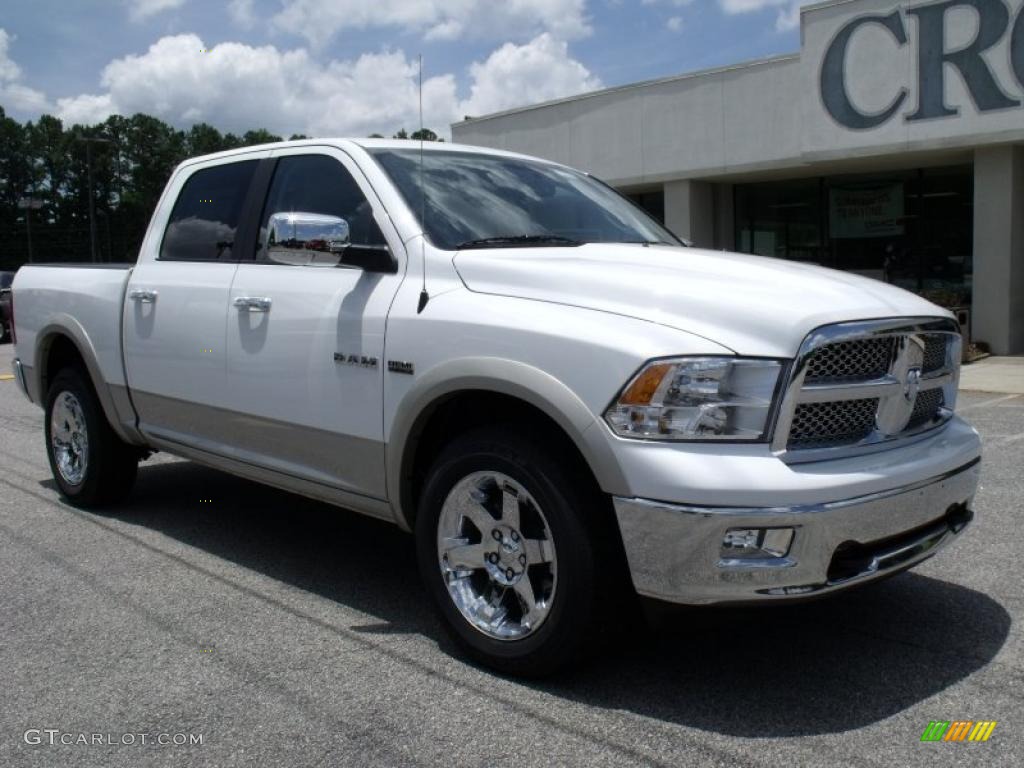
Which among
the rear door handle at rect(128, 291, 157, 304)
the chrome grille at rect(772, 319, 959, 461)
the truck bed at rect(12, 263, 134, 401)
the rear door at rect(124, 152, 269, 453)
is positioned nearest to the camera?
the chrome grille at rect(772, 319, 959, 461)

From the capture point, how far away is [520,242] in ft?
13.3

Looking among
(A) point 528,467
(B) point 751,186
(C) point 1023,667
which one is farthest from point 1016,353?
(A) point 528,467

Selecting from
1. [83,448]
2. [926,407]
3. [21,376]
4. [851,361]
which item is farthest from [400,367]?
[21,376]

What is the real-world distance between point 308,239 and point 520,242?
84cm

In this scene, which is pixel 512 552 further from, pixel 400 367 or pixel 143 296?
pixel 143 296

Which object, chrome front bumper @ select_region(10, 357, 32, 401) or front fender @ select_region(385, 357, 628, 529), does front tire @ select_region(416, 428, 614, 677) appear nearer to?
front fender @ select_region(385, 357, 628, 529)

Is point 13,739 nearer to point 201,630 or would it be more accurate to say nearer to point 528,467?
point 201,630

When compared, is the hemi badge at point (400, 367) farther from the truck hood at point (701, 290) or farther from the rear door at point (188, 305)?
the rear door at point (188, 305)

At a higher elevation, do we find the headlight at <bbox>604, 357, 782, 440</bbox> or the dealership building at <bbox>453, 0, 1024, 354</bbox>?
the dealership building at <bbox>453, 0, 1024, 354</bbox>

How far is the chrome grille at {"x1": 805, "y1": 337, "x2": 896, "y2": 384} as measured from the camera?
10.5 ft

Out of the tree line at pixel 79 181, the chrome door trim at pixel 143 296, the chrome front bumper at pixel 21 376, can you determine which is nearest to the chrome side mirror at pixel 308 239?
the chrome door trim at pixel 143 296

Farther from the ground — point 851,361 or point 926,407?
point 851,361

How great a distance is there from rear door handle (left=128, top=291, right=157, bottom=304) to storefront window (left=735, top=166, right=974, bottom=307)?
43.8 feet

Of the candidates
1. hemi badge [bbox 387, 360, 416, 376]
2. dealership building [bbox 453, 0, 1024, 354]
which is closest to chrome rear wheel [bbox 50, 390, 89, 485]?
hemi badge [bbox 387, 360, 416, 376]
